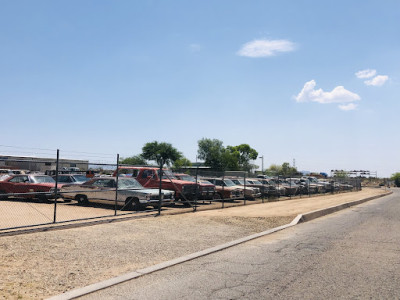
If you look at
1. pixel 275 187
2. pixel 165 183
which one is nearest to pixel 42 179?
pixel 165 183

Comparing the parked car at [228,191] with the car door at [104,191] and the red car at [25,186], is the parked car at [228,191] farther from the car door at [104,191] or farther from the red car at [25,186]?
the red car at [25,186]

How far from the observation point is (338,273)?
6180mm

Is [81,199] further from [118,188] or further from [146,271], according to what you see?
[146,271]

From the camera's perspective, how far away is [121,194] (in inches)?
573

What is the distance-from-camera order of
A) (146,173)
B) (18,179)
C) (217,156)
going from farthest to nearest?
(217,156) < (146,173) < (18,179)

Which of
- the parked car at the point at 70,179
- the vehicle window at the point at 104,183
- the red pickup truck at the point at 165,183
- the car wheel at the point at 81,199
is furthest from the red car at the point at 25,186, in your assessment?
the red pickup truck at the point at 165,183

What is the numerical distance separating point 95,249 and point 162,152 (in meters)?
89.6

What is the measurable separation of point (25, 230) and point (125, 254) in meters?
3.61

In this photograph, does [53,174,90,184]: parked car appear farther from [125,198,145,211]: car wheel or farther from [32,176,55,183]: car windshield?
[125,198,145,211]: car wheel

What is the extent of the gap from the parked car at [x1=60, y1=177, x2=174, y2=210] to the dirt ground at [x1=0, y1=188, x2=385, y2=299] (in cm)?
204

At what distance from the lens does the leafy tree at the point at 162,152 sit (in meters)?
97.6

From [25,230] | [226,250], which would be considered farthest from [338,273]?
[25,230]

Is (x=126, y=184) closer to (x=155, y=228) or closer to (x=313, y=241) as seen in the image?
(x=155, y=228)

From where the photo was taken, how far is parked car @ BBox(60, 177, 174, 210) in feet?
46.8
